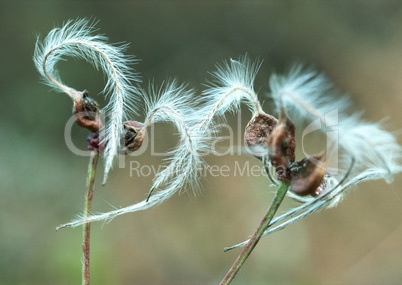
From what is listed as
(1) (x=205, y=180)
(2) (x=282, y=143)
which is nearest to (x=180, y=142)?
(2) (x=282, y=143)

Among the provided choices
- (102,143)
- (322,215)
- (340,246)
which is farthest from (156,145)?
(102,143)

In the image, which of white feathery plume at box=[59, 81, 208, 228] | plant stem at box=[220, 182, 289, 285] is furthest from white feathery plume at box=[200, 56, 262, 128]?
plant stem at box=[220, 182, 289, 285]

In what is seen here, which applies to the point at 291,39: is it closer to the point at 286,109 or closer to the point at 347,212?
the point at 347,212

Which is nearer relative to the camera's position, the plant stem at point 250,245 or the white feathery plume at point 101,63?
the plant stem at point 250,245

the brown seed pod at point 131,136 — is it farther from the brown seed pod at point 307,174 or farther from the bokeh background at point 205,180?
the bokeh background at point 205,180

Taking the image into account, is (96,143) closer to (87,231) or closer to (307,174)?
(87,231)

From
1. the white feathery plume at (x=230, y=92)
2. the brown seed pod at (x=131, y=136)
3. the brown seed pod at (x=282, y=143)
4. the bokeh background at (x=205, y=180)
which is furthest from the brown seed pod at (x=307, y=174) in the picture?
the bokeh background at (x=205, y=180)
